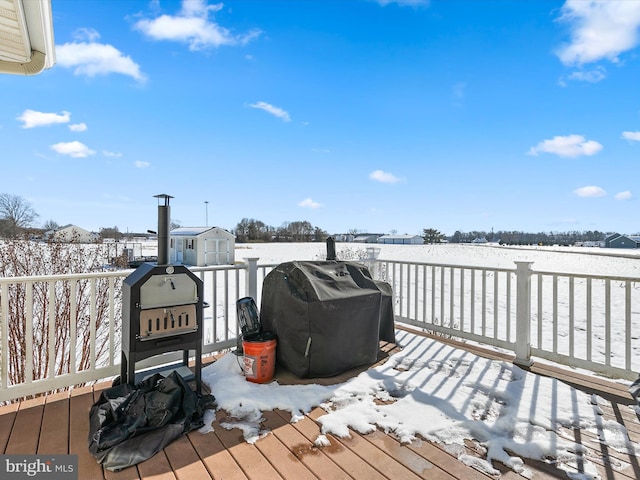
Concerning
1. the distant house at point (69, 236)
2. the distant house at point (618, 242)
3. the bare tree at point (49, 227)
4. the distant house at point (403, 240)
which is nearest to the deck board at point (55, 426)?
the distant house at point (69, 236)

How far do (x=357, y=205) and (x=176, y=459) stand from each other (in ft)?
63.7

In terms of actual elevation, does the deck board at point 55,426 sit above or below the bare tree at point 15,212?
below

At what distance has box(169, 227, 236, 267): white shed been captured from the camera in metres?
16.0

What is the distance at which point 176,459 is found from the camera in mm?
1741

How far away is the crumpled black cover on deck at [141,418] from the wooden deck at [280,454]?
2.3 inches

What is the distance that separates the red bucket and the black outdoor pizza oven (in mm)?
393

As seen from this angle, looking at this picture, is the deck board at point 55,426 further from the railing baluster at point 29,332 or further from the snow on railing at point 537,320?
the snow on railing at point 537,320

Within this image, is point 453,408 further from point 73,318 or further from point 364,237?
point 364,237

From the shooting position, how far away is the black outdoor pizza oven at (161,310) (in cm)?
224

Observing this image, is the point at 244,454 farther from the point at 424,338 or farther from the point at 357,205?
the point at 357,205

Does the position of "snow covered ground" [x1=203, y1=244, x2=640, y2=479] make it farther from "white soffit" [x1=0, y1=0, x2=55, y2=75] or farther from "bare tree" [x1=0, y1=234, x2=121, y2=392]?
"white soffit" [x1=0, y1=0, x2=55, y2=75]

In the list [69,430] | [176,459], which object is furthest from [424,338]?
[69,430]

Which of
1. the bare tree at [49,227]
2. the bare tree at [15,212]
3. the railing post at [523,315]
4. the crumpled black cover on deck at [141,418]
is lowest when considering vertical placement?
the crumpled black cover on deck at [141,418]

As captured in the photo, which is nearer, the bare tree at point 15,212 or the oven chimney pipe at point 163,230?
the oven chimney pipe at point 163,230
